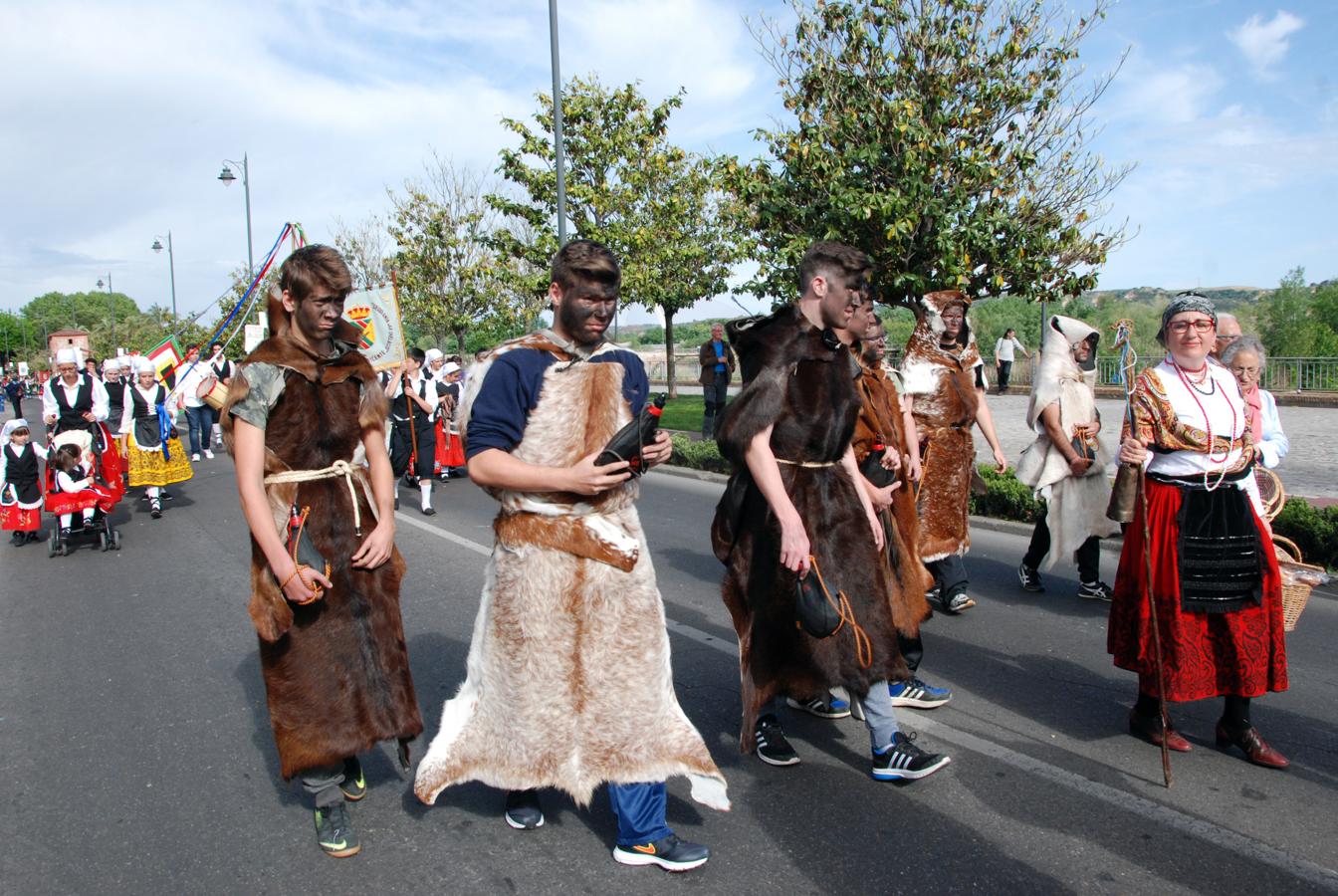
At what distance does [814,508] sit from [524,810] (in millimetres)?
1525

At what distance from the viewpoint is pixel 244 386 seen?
10.3 feet

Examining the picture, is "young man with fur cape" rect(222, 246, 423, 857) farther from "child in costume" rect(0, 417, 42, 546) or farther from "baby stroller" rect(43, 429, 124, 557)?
"child in costume" rect(0, 417, 42, 546)

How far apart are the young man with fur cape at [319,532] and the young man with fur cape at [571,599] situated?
0.39 metres

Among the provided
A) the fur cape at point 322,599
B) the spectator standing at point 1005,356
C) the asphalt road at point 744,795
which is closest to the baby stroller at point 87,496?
the asphalt road at point 744,795

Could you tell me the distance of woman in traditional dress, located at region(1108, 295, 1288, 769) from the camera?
3.86 m

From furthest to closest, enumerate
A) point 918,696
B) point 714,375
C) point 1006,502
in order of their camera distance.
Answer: point 714,375
point 1006,502
point 918,696

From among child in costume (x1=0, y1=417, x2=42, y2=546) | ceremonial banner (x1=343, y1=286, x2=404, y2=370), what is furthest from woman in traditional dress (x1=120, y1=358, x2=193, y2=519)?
ceremonial banner (x1=343, y1=286, x2=404, y2=370)

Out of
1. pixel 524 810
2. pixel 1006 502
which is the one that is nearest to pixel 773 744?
pixel 524 810

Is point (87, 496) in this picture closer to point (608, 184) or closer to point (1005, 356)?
point (608, 184)

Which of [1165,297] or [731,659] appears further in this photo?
[1165,297]

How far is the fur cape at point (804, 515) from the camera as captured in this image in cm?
366

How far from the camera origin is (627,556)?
10.0 ft

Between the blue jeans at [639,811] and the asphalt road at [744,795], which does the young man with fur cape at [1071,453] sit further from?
the blue jeans at [639,811]

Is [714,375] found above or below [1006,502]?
above
